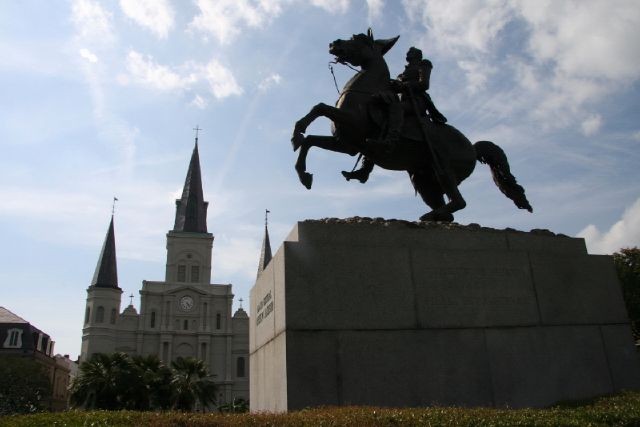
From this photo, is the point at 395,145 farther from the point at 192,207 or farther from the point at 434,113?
the point at 192,207

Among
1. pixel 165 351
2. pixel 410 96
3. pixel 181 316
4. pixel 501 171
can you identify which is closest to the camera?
pixel 410 96

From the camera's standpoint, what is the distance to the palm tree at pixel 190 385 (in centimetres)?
3578

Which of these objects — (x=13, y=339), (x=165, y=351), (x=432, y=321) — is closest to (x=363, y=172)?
(x=432, y=321)

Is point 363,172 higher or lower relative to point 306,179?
higher

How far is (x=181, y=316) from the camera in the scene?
3290 inches

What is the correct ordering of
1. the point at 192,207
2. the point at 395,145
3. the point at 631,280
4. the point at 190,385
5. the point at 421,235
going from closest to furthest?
the point at 421,235 → the point at 395,145 → the point at 631,280 → the point at 190,385 → the point at 192,207

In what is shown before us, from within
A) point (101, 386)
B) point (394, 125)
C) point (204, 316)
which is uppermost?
point (204, 316)

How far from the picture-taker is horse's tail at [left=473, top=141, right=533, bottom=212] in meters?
9.57

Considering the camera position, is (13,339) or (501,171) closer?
(501,171)

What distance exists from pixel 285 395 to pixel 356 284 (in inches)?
63.9

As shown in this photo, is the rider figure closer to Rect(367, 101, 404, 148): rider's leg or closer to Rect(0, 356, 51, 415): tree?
Rect(367, 101, 404, 148): rider's leg

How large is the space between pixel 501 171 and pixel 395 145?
2.28 meters

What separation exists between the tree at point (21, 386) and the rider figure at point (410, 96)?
113ft

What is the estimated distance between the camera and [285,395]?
263 inches
